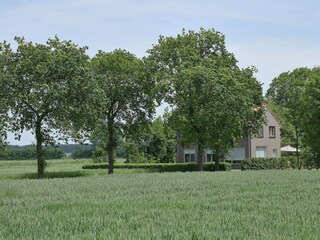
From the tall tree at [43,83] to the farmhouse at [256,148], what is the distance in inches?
1171

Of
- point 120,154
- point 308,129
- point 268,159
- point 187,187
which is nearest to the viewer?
point 187,187

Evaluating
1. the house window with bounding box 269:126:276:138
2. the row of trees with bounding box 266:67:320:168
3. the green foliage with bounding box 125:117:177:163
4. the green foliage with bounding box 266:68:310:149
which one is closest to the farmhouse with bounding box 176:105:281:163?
the house window with bounding box 269:126:276:138

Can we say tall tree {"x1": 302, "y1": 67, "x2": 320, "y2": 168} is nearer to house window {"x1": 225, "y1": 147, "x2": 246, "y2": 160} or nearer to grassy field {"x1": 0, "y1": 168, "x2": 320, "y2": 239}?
house window {"x1": 225, "y1": 147, "x2": 246, "y2": 160}

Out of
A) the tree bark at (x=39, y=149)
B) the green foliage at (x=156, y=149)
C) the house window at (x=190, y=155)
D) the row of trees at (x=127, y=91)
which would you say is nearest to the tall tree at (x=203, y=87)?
the row of trees at (x=127, y=91)

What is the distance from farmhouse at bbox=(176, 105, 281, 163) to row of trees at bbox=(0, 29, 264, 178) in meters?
13.9

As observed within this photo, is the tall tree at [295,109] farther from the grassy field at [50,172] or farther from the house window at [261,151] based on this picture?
the grassy field at [50,172]

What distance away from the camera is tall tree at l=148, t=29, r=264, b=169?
135ft

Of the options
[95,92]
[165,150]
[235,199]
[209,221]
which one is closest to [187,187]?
[235,199]

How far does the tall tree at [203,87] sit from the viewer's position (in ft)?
135

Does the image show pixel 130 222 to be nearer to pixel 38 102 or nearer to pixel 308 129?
pixel 38 102

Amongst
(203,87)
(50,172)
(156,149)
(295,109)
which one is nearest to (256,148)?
(295,109)

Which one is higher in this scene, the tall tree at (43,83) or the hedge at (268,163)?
the tall tree at (43,83)

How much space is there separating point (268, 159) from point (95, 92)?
23926 millimetres

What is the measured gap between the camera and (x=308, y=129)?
48.4m
